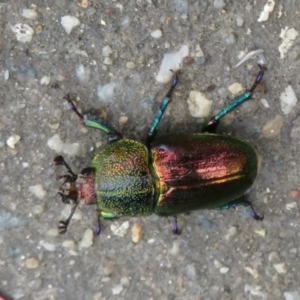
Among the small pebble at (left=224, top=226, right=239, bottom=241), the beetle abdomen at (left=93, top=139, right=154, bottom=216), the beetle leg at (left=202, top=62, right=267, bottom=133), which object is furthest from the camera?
the small pebble at (left=224, top=226, right=239, bottom=241)

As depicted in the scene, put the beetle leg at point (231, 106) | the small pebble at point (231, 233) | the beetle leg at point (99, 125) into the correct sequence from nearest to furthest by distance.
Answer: the beetle leg at point (99, 125), the beetle leg at point (231, 106), the small pebble at point (231, 233)

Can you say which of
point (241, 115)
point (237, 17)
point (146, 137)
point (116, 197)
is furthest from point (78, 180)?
point (237, 17)

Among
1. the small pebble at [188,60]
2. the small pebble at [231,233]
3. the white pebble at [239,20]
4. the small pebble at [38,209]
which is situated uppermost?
the white pebble at [239,20]

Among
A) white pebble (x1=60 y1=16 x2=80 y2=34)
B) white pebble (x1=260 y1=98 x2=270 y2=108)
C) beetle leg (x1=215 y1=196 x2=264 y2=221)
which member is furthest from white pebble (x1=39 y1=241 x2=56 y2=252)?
white pebble (x1=260 y1=98 x2=270 y2=108)

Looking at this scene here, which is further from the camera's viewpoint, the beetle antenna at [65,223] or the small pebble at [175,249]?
the small pebble at [175,249]

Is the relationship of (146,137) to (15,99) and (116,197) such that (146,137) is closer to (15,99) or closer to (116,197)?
(116,197)

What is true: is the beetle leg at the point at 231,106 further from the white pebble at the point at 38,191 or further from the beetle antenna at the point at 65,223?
the white pebble at the point at 38,191

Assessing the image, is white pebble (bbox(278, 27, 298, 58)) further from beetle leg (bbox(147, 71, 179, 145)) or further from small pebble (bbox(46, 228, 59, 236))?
small pebble (bbox(46, 228, 59, 236))

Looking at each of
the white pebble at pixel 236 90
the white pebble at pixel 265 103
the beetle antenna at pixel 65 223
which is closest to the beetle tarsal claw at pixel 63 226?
the beetle antenna at pixel 65 223
